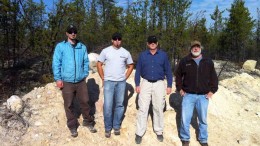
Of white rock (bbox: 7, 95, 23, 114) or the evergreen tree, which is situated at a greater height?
the evergreen tree

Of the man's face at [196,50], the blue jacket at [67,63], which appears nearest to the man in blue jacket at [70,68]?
the blue jacket at [67,63]

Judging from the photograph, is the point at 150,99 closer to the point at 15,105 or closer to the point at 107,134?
the point at 107,134

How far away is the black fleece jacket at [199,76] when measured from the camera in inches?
224

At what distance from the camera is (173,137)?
21.0 ft

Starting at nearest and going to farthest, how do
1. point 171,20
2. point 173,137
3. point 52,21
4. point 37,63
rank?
point 173,137
point 52,21
point 171,20
point 37,63

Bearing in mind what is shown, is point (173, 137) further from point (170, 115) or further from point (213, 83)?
point (213, 83)

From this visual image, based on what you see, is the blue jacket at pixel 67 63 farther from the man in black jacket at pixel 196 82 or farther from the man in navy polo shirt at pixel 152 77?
the man in black jacket at pixel 196 82

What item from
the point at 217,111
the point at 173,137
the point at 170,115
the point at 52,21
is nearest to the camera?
the point at 173,137

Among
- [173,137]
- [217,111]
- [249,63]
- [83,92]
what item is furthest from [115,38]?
[249,63]

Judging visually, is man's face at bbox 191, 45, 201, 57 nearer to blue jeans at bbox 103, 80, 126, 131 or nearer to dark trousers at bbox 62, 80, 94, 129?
blue jeans at bbox 103, 80, 126, 131

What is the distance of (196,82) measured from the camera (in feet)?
18.8

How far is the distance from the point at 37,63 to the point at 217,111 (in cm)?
1165

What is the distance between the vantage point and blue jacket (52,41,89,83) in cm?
539

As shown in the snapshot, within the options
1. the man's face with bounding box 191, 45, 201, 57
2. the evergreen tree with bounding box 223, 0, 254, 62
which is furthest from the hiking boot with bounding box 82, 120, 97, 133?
the evergreen tree with bounding box 223, 0, 254, 62
